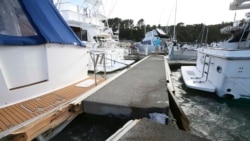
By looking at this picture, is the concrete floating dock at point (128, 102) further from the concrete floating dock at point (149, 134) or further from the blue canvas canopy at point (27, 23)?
the blue canvas canopy at point (27, 23)

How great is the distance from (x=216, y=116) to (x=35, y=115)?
14.6 feet

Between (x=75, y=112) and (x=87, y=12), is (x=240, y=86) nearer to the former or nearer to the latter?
(x=75, y=112)

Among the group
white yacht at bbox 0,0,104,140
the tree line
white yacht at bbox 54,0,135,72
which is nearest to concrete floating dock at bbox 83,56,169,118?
white yacht at bbox 0,0,104,140

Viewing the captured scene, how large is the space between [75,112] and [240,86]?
520 cm

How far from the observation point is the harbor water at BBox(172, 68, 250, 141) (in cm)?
361

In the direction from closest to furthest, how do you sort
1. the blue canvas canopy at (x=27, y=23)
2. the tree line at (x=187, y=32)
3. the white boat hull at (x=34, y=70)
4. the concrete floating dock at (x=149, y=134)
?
the concrete floating dock at (x=149, y=134)
the white boat hull at (x=34, y=70)
the blue canvas canopy at (x=27, y=23)
the tree line at (x=187, y=32)

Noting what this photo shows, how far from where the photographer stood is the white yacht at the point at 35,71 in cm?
245

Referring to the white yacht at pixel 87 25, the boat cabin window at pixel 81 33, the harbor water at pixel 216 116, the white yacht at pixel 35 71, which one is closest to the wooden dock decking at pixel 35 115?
the white yacht at pixel 35 71

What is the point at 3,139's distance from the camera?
6.43 ft

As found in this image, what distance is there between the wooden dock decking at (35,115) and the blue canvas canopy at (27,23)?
118 cm

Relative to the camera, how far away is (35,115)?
2535mm

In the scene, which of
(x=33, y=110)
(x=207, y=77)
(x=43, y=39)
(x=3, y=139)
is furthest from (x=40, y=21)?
(x=207, y=77)

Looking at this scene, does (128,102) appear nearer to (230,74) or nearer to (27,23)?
(27,23)

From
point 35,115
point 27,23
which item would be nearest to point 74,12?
point 27,23
